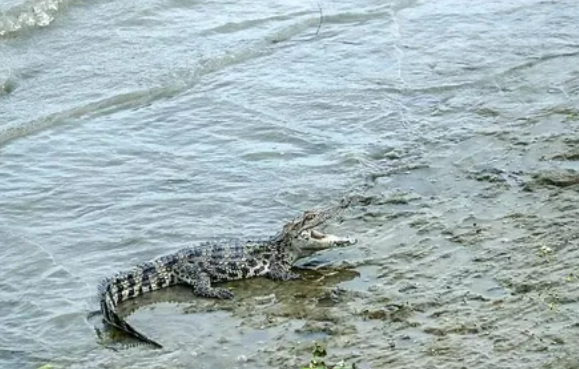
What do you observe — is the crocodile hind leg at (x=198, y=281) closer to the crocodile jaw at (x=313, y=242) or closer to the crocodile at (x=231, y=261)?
the crocodile at (x=231, y=261)

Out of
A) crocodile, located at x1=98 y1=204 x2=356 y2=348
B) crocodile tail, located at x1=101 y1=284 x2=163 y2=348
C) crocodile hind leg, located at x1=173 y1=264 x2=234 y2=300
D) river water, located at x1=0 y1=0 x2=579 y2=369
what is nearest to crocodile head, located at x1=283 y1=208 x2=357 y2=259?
crocodile, located at x1=98 y1=204 x2=356 y2=348

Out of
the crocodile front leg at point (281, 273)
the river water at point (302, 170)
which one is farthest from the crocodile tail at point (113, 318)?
the crocodile front leg at point (281, 273)

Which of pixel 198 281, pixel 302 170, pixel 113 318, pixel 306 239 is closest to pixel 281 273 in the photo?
pixel 306 239

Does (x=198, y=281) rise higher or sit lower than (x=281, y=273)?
higher

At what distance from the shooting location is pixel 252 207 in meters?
8.43

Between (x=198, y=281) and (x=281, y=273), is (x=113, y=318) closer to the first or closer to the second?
(x=198, y=281)

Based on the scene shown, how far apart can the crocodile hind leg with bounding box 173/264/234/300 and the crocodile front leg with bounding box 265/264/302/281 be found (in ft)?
1.20

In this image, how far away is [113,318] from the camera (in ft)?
22.4

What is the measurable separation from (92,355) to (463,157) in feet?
12.1

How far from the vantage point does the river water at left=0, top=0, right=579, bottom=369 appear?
6305 mm

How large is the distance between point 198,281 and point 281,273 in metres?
0.58

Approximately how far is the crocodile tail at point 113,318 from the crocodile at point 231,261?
0.77 feet

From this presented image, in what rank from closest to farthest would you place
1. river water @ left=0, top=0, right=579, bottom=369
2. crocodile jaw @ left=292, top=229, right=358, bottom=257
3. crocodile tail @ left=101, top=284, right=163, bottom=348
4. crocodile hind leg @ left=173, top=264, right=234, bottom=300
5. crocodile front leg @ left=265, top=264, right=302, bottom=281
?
river water @ left=0, top=0, right=579, bottom=369 → crocodile tail @ left=101, top=284, right=163, bottom=348 → crocodile hind leg @ left=173, top=264, right=234, bottom=300 → crocodile front leg @ left=265, top=264, right=302, bottom=281 → crocodile jaw @ left=292, top=229, right=358, bottom=257

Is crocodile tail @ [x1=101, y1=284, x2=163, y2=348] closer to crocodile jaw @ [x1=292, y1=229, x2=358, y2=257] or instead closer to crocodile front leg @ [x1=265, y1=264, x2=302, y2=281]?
crocodile front leg @ [x1=265, y1=264, x2=302, y2=281]
